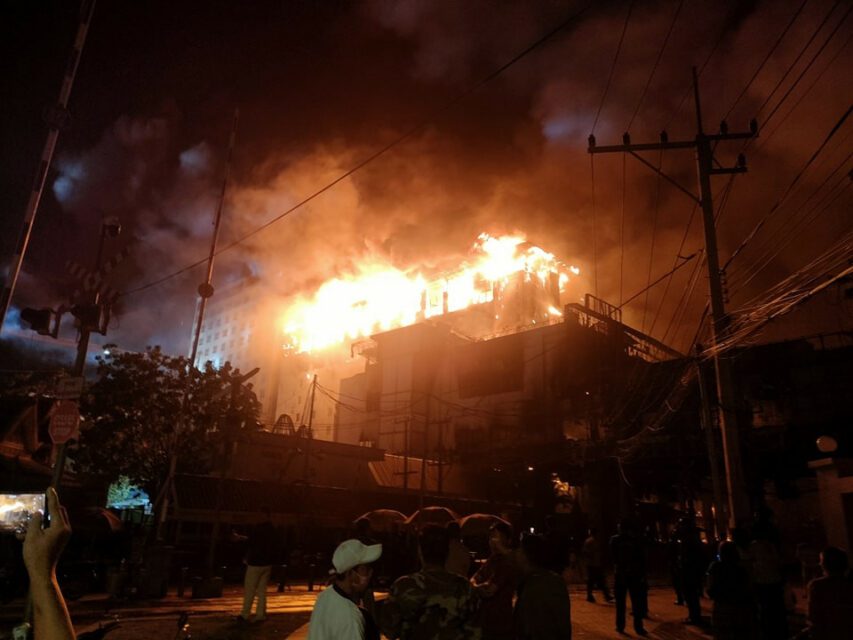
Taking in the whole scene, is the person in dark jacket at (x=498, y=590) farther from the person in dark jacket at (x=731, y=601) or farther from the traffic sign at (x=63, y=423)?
the traffic sign at (x=63, y=423)

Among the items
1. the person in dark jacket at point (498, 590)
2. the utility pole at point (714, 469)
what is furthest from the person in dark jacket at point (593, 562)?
the person in dark jacket at point (498, 590)

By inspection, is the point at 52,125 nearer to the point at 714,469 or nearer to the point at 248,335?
the point at 714,469

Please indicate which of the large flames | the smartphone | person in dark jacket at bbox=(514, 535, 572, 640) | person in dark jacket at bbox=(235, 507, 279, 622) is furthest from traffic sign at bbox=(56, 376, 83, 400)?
the large flames

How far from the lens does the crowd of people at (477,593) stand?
2.45 m

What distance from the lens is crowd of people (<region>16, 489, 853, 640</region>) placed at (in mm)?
2448

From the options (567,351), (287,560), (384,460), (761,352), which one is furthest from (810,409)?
(287,560)

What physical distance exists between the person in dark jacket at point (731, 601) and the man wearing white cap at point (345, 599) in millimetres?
6032

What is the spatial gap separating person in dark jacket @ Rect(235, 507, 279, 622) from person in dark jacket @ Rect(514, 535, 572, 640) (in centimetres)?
705

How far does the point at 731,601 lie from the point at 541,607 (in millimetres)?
4801

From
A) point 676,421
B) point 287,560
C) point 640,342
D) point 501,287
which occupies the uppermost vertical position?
point 501,287

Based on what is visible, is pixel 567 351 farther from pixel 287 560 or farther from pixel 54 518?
pixel 54 518

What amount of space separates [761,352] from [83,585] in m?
34.4

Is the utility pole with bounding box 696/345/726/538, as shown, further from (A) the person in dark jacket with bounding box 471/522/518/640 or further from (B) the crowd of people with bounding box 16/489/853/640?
(A) the person in dark jacket with bounding box 471/522/518/640

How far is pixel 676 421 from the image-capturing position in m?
31.4
